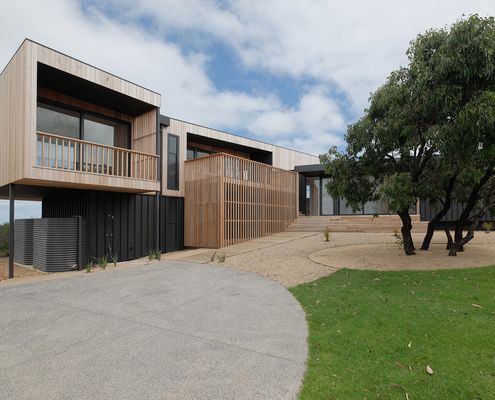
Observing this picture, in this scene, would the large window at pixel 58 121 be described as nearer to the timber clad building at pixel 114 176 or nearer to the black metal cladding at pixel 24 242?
the timber clad building at pixel 114 176

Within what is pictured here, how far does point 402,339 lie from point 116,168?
1093 centimetres

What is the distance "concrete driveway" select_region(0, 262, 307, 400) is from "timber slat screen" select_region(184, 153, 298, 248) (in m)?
6.39

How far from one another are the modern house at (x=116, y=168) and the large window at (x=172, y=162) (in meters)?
0.04

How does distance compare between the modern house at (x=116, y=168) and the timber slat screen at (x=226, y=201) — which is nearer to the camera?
the modern house at (x=116, y=168)

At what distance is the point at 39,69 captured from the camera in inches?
379

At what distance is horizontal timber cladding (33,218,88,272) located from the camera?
10000 millimetres

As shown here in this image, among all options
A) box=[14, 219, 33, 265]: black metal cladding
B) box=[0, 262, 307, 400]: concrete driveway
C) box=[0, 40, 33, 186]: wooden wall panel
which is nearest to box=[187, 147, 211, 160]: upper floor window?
box=[14, 219, 33, 265]: black metal cladding

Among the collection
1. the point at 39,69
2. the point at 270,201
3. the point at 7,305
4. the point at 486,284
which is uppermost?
the point at 39,69

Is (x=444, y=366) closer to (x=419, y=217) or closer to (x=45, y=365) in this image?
(x=45, y=365)

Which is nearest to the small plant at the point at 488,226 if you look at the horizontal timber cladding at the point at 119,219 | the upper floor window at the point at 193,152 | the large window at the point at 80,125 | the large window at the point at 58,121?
the horizontal timber cladding at the point at 119,219

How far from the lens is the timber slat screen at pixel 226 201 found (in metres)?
13.5

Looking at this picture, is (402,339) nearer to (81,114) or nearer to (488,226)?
(81,114)

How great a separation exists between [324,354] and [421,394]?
107 centimetres

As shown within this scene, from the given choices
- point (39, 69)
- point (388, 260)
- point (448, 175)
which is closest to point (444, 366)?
point (388, 260)
